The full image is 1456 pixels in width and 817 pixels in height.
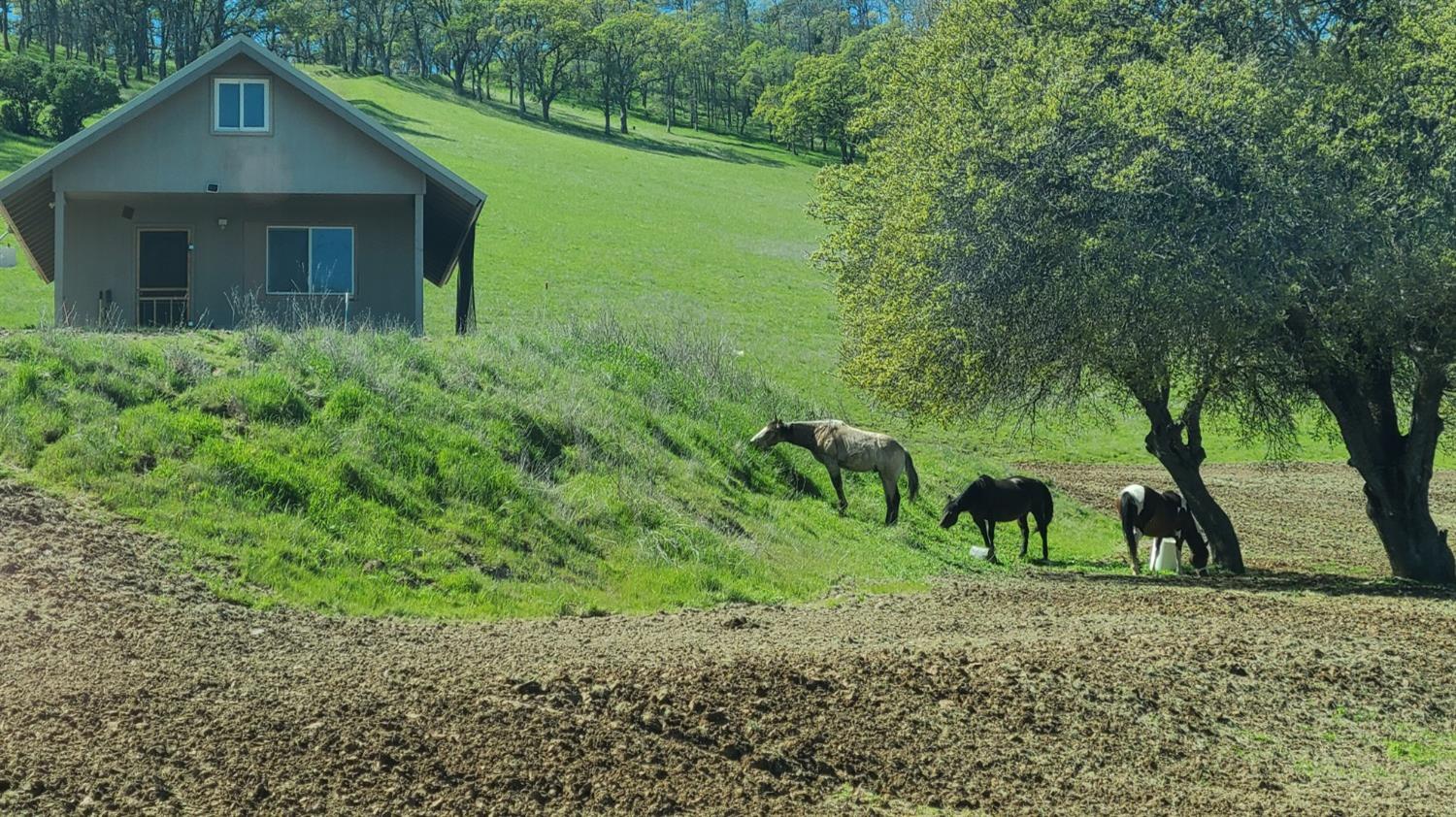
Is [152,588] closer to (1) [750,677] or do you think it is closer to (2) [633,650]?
(2) [633,650]

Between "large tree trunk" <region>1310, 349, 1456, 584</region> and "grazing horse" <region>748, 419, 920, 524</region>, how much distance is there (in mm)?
5955

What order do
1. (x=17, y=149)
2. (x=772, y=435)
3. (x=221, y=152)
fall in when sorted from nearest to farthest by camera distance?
(x=772, y=435) → (x=221, y=152) → (x=17, y=149)

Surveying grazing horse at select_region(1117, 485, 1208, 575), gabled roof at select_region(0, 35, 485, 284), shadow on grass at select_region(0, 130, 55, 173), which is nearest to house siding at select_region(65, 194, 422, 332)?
gabled roof at select_region(0, 35, 485, 284)

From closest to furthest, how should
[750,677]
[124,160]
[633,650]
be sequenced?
[750,677], [633,650], [124,160]

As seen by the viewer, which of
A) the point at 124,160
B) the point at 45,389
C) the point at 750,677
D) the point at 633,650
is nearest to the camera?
the point at 750,677

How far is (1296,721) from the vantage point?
9297 millimetres

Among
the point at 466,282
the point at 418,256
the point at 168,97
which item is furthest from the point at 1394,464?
the point at 168,97

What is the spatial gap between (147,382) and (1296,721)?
1192cm

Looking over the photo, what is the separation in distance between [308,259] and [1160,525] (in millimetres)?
17601

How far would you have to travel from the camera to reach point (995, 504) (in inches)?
758

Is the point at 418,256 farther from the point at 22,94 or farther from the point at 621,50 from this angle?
the point at 621,50

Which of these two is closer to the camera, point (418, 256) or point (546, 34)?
point (418, 256)

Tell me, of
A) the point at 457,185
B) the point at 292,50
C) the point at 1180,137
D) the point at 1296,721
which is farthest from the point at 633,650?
the point at 292,50

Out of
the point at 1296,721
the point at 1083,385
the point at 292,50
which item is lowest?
the point at 1296,721
